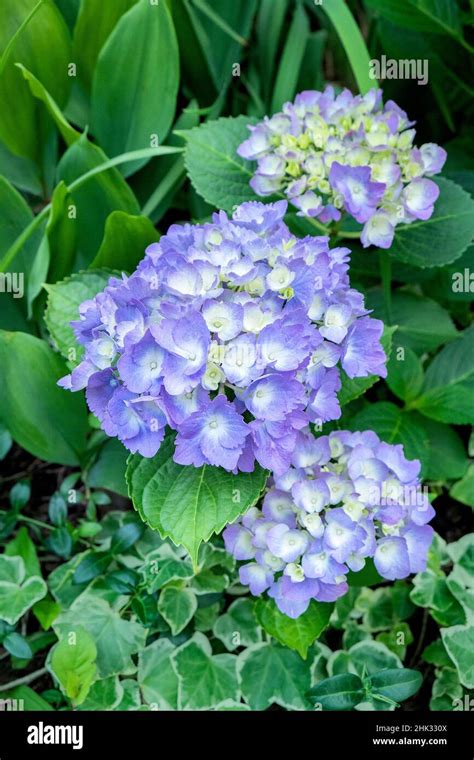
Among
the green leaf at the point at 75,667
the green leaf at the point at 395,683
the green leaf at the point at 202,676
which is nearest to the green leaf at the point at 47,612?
the green leaf at the point at 75,667

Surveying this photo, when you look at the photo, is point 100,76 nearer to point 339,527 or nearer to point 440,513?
A: point 339,527

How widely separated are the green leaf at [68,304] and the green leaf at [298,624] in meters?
0.47

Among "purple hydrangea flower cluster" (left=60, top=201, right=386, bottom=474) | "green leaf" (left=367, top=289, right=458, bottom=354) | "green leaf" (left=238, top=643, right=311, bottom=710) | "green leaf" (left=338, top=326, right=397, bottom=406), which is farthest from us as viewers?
"green leaf" (left=367, top=289, right=458, bottom=354)

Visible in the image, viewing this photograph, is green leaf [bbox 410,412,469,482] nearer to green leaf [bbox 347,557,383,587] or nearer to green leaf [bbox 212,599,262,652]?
green leaf [bbox 347,557,383,587]

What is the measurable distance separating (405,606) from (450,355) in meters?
0.46

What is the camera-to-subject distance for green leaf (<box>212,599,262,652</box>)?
1427mm

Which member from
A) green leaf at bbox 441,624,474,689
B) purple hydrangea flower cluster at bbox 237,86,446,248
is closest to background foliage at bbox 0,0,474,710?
green leaf at bbox 441,624,474,689

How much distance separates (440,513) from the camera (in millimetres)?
1696

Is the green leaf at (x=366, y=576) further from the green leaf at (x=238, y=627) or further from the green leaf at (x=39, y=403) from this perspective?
the green leaf at (x=39, y=403)

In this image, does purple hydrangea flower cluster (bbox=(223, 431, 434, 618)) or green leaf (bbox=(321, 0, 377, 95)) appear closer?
purple hydrangea flower cluster (bbox=(223, 431, 434, 618))

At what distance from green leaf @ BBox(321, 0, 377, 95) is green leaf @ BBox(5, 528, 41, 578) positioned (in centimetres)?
98

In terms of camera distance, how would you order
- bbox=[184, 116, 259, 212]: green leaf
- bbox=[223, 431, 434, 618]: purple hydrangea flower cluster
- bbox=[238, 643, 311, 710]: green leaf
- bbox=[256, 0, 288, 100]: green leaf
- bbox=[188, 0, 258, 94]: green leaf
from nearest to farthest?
bbox=[223, 431, 434, 618]: purple hydrangea flower cluster
bbox=[238, 643, 311, 710]: green leaf
bbox=[184, 116, 259, 212]: green leaf
bbox=[188, 0, 258, 94]: green leaf
bbox=[256, 0, 288, 100]: green leaf

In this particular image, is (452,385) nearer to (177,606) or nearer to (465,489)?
(465,489)
